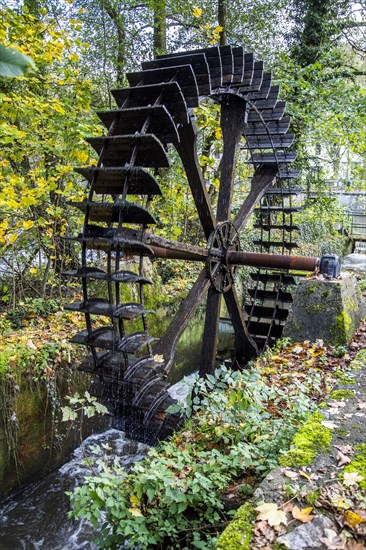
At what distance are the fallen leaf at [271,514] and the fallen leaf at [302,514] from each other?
0.04 metres

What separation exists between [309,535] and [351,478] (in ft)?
1.23

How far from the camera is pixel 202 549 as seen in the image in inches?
68.4

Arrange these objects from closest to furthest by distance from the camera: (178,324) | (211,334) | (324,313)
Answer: (324,313) → (178,324) → (211,334)

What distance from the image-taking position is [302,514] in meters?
1.50

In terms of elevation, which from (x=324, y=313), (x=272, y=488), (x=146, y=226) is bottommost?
(x=272, y=488)

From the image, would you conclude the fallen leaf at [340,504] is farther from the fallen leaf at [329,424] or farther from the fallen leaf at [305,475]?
the fallen leaf at [329,424]

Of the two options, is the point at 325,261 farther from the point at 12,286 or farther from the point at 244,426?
the point at 12,286

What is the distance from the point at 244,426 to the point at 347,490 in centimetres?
82

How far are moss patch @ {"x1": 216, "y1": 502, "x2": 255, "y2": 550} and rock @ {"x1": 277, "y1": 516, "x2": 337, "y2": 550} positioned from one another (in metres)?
0.11

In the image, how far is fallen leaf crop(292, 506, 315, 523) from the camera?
148cm

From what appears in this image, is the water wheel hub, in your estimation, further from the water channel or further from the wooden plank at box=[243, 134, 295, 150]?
the water channel

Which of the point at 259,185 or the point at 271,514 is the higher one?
the point at 259,185

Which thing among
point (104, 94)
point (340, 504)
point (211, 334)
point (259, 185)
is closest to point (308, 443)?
point (340, 504)

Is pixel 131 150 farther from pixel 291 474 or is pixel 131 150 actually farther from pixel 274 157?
pixel 274 157
